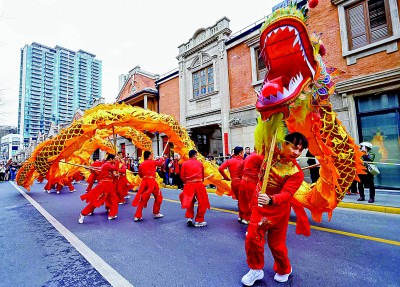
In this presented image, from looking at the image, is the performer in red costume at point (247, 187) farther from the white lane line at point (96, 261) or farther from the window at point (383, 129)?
the window at point (383, 129)

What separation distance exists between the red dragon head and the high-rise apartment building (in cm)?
6843

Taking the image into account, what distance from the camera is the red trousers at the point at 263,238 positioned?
2.31 meters

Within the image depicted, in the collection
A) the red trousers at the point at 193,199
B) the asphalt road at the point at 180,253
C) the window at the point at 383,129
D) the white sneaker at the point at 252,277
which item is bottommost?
the asphalt road at the point at 180,253

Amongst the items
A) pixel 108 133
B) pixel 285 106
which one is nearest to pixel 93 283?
pixel 285 106

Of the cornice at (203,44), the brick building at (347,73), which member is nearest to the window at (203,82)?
the brick building at (347,73)

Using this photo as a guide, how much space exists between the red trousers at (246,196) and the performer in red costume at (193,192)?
722 millimetres

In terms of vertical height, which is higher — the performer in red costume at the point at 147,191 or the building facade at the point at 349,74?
the building facade at the point at 349,74

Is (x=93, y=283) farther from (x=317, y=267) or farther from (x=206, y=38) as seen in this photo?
(x=206, y=38)

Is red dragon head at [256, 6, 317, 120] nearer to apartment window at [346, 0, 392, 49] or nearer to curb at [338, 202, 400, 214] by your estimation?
curb at [338, 202, 400, 214]

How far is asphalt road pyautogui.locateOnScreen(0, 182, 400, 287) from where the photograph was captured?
2.54 m

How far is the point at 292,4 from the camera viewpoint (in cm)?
224

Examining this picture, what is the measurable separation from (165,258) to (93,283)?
36.4 inches

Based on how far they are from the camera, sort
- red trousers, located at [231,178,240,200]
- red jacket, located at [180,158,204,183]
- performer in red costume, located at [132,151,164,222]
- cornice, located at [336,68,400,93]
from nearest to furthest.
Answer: red jacket, located at [180,158,204,183], red trousers, located at [231,178,240,200], performer in red costume, located at [132,151,164,222], cornice, located at [336,68,400,93]

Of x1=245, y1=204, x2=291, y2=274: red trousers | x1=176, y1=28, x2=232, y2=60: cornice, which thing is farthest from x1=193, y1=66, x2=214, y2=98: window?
x1=245, y1=204, x2=291, y2=274: red trousers
